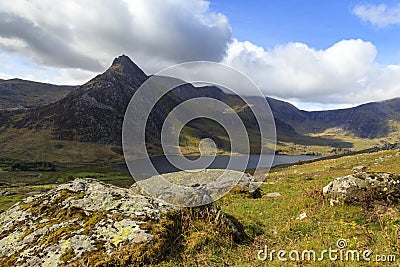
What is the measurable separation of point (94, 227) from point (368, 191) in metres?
14.4

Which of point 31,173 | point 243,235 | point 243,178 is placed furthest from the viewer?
point 31,173

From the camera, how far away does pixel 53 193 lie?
1295cm

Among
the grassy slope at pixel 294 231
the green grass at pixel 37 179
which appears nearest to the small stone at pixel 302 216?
the grassy slope at pixel 294 231

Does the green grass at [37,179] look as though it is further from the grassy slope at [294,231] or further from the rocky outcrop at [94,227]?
the rocky outcrop at [94,227]

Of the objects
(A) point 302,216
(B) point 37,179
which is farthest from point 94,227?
(B) point 37,179

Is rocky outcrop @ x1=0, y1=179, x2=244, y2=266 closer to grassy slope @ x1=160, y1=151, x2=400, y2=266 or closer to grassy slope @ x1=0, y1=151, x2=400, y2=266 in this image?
grassy slope @ x1=0, y1=151, x2=400, y2=266

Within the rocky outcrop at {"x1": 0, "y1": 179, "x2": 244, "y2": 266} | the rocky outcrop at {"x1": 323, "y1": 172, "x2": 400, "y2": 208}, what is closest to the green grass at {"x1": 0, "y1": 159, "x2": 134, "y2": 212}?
the rocky outcrop at {"x1": 0, "y1": 179, "x2": 244, "y2": 266}

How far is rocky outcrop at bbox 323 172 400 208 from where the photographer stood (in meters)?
15.4

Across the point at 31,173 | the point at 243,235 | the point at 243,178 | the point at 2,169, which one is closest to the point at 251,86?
the point at 243,235

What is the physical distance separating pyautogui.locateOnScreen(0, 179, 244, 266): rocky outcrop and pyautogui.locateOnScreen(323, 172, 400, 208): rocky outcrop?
7256mm

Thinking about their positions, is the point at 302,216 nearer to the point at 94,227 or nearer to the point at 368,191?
the point at 368,191

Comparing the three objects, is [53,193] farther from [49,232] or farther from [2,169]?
[2,169]

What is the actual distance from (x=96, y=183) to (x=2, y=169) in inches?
8764

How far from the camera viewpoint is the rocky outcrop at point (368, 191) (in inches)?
606
